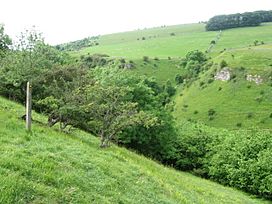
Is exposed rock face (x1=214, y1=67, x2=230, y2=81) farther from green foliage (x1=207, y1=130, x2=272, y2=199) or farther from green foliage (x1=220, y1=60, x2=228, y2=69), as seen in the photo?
green foliage (x1=207, y1=130, x2=272, y2=199)

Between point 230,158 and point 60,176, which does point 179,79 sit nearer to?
point 230,158

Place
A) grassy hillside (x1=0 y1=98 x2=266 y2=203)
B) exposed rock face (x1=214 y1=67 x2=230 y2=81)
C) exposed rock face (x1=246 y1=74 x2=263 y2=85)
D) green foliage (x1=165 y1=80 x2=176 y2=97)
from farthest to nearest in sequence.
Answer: green foliage (x1=165 y1=80 x2=176 y2=97) → exposed rock face (x1=214 y1=67 x2=230 y2=81) → exposed rock face (x1=246 y1=74 x2=263 y2=85) → grassy hillside (x1=0 y1=98 x2=266 y2=203)

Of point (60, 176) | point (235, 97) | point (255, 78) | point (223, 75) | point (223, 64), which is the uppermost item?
point (60, 176)

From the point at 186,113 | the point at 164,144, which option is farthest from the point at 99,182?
the point at 186,113

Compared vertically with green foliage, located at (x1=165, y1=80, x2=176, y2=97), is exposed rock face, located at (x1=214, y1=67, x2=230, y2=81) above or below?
above

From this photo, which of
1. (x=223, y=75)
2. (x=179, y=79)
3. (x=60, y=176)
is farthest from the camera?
(x=179, y=79)

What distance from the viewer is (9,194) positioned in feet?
33.0

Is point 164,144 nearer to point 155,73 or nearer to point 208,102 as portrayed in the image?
point 208,102

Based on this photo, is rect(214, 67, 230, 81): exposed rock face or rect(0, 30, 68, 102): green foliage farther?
rect(214, 67, 230, 81): exposed rock face

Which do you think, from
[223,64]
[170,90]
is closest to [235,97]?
[223,64]

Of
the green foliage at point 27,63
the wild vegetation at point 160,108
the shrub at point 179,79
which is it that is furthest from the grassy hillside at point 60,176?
the shrub at point 179,79

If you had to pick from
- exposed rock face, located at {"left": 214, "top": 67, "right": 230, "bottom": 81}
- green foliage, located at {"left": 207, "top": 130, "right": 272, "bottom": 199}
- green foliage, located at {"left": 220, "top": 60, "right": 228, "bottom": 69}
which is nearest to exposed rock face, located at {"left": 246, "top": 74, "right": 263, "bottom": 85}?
exposed rock face, located at {"left": 214, "top": 67, "right": 230, "bottom": 81}

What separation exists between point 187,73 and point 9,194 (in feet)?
472

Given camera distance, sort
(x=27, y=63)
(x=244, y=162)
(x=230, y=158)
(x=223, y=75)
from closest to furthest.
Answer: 1. (x=27, y=63)
2. (x=244, y=162)
3. (x=230, y=158)
4. (x=223, y=75)
